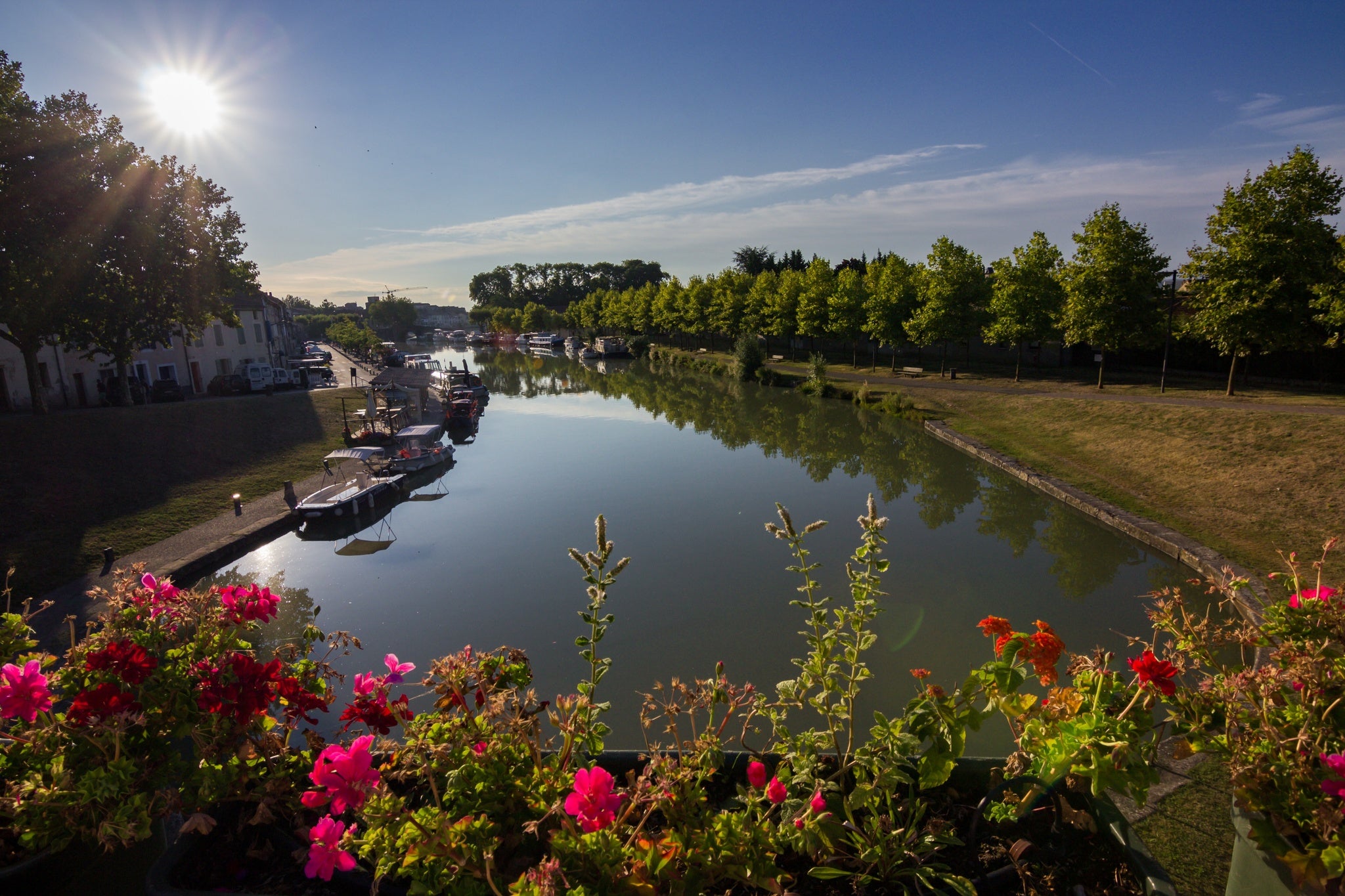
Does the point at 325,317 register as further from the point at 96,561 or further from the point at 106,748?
the point at 106,748

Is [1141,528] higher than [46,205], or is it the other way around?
[46,205]

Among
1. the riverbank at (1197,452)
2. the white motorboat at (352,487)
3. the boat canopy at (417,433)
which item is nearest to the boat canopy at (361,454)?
the white motorboat at (352,487)

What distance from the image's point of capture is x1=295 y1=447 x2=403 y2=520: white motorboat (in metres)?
13.3

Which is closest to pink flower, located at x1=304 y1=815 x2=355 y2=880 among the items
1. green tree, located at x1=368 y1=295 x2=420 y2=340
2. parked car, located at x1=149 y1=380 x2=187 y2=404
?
parked car, located at x1=149 y1=380 x2=187 y2=404

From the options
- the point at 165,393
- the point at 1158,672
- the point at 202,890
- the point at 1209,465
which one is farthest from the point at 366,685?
the point at 165,393

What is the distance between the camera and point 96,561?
10.3 metres

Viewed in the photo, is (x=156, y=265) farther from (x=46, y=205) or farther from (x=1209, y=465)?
(x=1209, y=465)

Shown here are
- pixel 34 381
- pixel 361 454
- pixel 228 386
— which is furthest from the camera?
pixel 228 386

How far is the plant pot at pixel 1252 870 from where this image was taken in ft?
6.37

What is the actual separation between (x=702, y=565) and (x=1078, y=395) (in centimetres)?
1749

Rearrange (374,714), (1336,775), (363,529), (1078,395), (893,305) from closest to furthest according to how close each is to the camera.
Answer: (1336,775), (374,714), (363,529), (1078,395), (893,305)

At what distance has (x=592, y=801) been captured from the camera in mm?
1783

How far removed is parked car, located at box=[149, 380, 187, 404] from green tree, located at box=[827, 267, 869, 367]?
98.0 feet

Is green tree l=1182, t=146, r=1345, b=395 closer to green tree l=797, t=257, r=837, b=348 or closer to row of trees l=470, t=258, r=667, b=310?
green tree l=797, t=257, r=837, b=348
